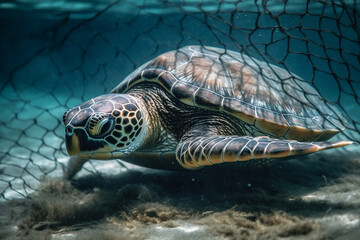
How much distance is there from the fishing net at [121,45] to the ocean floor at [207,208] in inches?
17.9

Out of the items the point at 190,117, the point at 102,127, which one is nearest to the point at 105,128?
the point at 102,127

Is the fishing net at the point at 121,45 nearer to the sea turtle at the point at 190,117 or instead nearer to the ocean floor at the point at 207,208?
the sea turtle at the point at 190,117

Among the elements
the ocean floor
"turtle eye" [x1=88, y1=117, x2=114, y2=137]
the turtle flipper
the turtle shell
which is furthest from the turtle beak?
the turtle shell

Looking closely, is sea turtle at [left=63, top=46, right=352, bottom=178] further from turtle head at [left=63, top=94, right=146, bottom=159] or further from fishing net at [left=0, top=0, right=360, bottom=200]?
fishing net at [left=0, top=0, right=360, bottom=200]

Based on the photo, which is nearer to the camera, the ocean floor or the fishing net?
the ocean floor

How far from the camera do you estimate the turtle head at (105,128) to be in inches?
72.5

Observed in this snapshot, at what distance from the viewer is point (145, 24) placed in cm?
1827

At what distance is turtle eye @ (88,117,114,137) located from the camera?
184 cm

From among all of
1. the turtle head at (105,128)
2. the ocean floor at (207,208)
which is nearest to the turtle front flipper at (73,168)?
the ocean floor at (207,208)

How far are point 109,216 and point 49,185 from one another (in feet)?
3.79

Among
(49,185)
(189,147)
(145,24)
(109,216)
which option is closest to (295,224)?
(189,147)

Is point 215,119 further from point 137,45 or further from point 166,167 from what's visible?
point 137,45

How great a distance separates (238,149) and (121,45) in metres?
23.1

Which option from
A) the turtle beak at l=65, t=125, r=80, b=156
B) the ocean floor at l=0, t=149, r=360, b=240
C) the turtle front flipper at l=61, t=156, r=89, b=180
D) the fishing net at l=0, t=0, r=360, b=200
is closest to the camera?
the ocean floor at l=0, t=149, r=360, b=240
